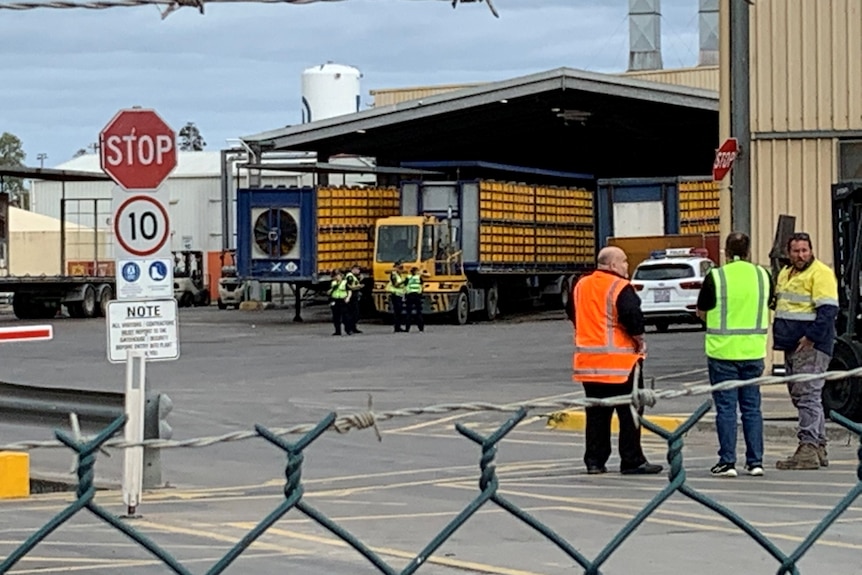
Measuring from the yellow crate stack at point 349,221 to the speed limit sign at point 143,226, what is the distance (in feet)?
98.8

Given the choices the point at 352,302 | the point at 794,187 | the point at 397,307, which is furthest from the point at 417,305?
the point at 794,187

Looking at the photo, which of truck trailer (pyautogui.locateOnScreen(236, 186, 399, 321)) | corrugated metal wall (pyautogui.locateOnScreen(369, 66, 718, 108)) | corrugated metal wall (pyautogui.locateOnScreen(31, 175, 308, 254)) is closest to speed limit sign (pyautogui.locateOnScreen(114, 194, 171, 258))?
truck trailer (pyautogui.locateOnScreen(236, 186, 399, 321))

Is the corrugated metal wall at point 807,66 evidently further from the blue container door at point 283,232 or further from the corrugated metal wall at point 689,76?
the corrugated metal wall at point 689,76

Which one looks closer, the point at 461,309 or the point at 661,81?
the point at 461,309

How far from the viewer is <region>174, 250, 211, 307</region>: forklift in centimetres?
6019

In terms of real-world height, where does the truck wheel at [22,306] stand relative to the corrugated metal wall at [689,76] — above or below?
below

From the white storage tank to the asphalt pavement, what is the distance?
155 feet

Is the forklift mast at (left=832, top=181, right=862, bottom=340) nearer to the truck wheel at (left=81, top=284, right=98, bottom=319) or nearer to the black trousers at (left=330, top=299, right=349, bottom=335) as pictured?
the black trousers at (left=330, top=299, right=349, bottom=335)

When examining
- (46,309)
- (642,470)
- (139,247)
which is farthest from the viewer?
(46,309)

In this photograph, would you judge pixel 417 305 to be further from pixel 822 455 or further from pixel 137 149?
pixel 137 149

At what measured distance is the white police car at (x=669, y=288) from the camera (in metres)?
34.6

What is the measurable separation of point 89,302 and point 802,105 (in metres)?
32.3

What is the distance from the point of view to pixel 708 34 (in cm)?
6144

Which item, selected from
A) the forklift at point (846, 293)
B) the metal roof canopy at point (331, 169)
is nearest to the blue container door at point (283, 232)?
the metal roof canopy at point (331, 169)
